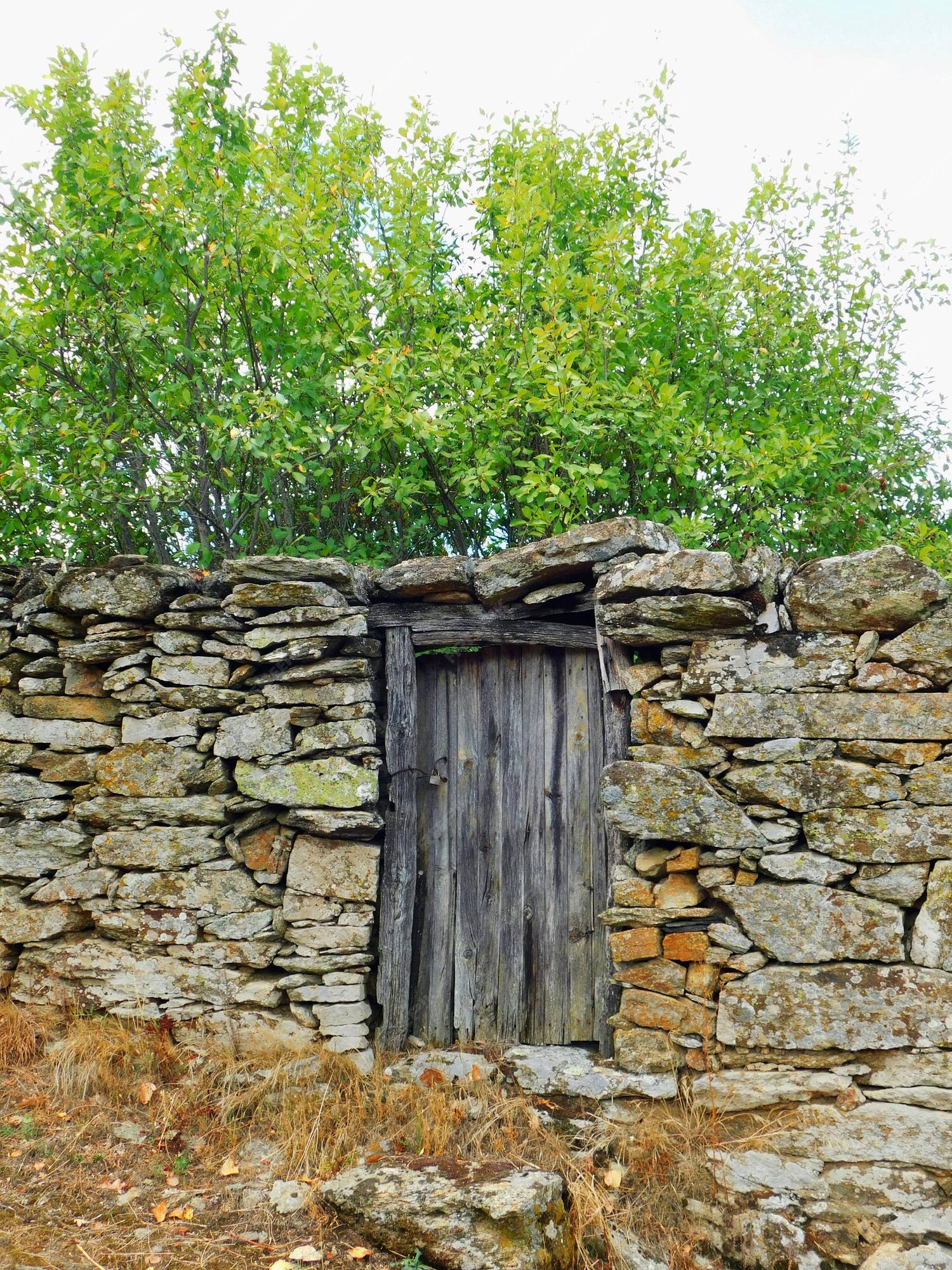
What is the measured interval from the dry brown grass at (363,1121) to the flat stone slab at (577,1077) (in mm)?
62

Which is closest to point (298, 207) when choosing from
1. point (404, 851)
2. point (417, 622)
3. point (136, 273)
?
point (136, 273)

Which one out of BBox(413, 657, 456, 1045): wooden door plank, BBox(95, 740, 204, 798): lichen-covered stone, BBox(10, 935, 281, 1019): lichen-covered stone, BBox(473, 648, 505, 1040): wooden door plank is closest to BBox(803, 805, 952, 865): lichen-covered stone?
BBox(473, 648, 505, 1040): wooden door plank

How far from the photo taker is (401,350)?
5.79m

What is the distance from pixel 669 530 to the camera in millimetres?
4219

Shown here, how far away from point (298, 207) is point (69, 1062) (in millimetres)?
4957

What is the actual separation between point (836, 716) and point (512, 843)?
173cm

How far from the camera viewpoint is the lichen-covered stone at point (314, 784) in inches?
165

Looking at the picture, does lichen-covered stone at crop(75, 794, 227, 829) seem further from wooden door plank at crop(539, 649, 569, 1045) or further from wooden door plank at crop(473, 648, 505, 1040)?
wooden door plank at crop(539, 649, 569, 1045)

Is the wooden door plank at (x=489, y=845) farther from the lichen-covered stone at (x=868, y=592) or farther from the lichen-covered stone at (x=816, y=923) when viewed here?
the lichen-covered stone at (x=868, y=592)

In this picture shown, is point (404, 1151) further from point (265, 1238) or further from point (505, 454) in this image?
point (505, 454)

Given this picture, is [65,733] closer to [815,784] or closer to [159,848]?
[159,848]

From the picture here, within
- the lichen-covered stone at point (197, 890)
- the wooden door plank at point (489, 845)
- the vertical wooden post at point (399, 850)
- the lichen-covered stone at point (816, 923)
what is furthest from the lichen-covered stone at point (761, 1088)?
the lichen-covered stone at point (197, 890)

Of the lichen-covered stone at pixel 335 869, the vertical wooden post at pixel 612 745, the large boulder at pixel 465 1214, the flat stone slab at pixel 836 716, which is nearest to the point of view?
the large boulder at pixel 465 1214

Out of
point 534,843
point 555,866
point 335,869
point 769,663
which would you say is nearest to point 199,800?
point 335,869
